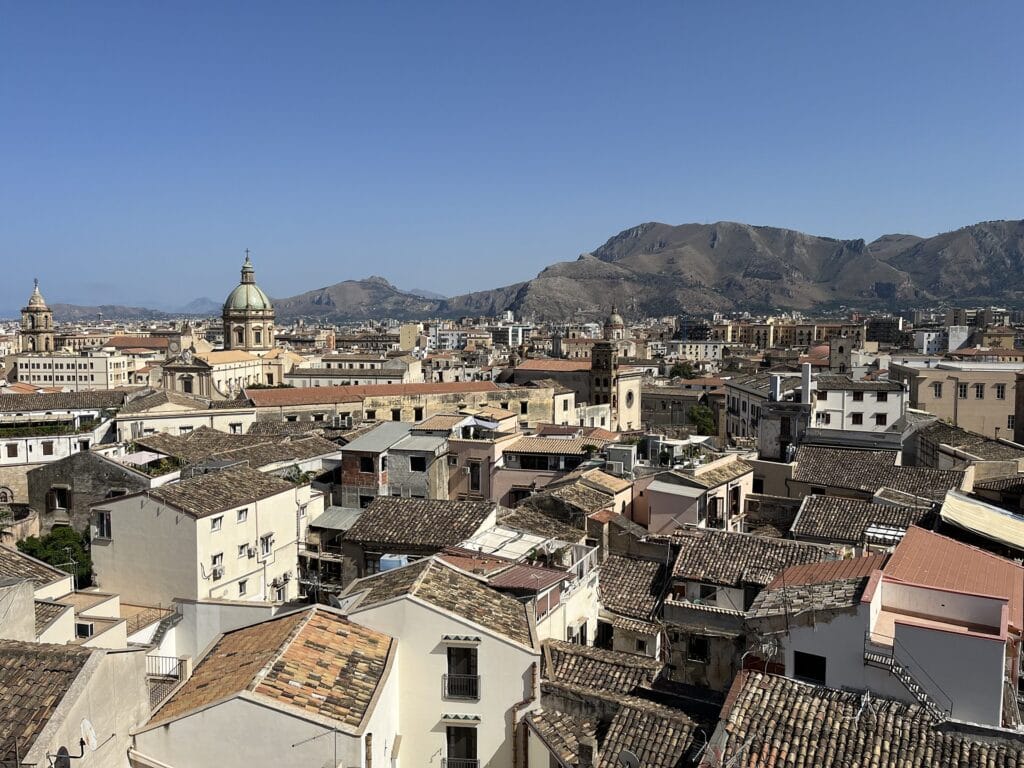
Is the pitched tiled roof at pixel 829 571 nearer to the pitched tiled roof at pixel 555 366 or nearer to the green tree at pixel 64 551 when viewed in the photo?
the green tree at pixel 64 551

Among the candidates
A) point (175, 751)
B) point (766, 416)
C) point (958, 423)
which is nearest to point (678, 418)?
point (958, 423)

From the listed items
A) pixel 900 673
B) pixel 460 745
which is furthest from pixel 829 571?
pixel 460 745

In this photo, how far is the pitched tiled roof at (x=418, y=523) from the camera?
20.5m

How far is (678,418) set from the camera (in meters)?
79.8

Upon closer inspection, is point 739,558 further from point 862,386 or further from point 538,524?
point 862,386

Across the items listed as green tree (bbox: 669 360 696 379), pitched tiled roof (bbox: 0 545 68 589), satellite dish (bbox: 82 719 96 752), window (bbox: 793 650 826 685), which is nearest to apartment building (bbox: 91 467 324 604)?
pitched tiled roof (bbox: 0 545 68 589)

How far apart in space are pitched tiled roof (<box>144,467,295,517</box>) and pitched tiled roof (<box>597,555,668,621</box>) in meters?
10.3

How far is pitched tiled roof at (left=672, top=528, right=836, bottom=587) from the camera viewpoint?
17562mm

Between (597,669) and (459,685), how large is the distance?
2837 mm

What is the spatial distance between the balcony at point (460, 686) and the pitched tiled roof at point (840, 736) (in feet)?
12.0

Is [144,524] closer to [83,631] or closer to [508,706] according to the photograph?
[83,631]

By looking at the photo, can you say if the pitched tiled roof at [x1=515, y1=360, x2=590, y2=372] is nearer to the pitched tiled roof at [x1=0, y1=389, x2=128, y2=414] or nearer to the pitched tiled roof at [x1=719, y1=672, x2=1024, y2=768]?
the pitched tiled roof at [x1=0, y1=389, x2=128, y2=414]

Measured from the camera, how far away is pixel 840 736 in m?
10.2

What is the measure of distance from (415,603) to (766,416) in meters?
26.8
